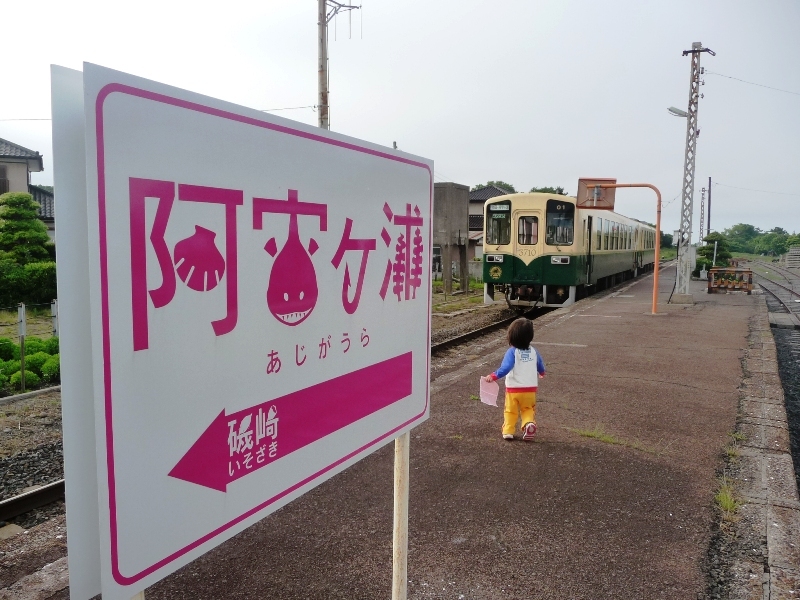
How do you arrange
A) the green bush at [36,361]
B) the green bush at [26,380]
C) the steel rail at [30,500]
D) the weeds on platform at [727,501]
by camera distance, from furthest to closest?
the green bush at [36,361]
the green bush at [26,380]
the steel rail at [30,500]
the weeds on platform at [727,501]

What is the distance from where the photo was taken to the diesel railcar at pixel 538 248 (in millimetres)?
13969

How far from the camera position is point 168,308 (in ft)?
3.80

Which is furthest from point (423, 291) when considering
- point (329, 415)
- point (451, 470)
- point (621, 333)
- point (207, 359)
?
point (621, 333)

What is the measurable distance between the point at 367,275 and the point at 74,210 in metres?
0.92

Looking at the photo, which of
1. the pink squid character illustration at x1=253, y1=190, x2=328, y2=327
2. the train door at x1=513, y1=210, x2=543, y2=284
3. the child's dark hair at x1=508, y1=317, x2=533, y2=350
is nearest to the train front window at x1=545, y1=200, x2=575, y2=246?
the train door at x1=513, y1=210, x2=543, y2=284

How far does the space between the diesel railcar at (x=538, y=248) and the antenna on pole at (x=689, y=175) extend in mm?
2063

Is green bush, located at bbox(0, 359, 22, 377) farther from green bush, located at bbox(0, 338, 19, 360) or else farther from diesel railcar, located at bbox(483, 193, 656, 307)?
diesel railcar, located at bbox(483, 193, 656, 307)

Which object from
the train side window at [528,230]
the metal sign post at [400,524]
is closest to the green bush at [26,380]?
the metal sign post at [400,524]

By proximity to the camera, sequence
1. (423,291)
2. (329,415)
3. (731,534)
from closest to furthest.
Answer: (329,415) < (423,291) < (731,534)

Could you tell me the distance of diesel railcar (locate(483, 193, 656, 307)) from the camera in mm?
13969

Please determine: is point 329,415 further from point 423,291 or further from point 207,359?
point 423,291

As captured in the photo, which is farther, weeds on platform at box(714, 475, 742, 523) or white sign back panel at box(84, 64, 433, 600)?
weeds on platform at box(714, 475, 742, 523)

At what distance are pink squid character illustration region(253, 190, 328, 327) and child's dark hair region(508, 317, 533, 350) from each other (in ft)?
10.8

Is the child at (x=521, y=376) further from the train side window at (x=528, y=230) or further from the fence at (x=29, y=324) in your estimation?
the train side window at (x=528, y=230)
